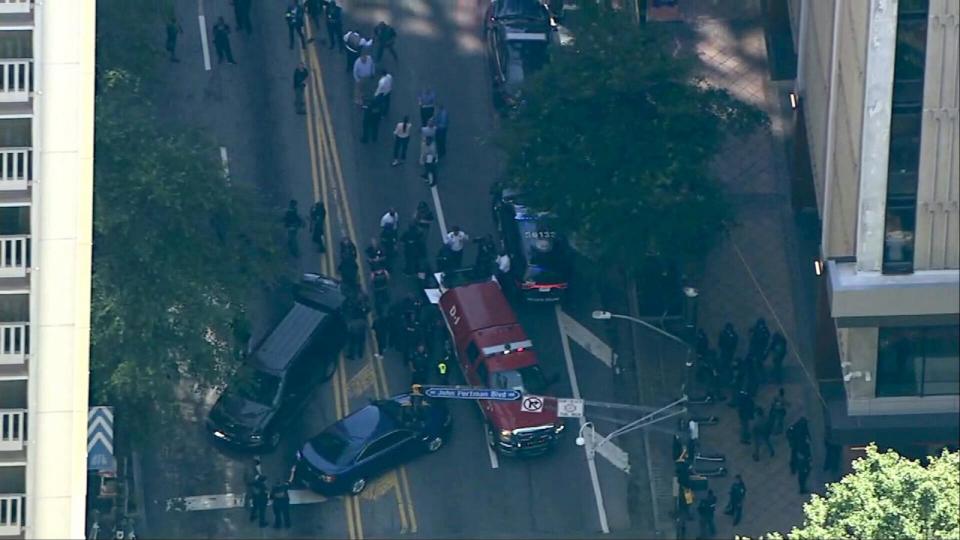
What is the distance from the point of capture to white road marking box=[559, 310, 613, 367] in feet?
241

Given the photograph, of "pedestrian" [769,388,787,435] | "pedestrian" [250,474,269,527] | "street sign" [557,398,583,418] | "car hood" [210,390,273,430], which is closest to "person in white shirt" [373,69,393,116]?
"car hood" [210,390,273,430]

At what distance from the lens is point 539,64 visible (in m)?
77.5

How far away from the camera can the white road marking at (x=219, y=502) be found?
7000cm

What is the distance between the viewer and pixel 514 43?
77.9 meters

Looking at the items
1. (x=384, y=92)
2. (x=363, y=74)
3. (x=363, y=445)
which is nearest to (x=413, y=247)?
(x=384, y=92)

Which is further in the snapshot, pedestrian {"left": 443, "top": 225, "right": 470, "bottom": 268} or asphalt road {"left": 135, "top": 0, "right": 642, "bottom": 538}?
pedestrian {"left": 443, "top": 225, "right": 470, "bottom": 268}

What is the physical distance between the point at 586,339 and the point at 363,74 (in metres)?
10.1

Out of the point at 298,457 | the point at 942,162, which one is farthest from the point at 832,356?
the point at 298,457

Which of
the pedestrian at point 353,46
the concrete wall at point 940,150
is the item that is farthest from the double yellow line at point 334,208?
the concrete wall at point 940,150

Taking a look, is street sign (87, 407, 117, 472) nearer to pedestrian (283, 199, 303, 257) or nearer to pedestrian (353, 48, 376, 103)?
pedestrian (283, 199, 303, 257)

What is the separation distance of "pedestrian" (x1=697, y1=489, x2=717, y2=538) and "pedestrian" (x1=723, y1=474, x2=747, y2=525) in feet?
1.26

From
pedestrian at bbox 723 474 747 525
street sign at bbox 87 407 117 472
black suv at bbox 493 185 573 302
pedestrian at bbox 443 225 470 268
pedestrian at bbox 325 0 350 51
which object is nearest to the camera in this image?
street sign at bbox 87 407 117 472

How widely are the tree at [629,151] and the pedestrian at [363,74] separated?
826 cm

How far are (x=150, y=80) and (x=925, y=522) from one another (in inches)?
1008
